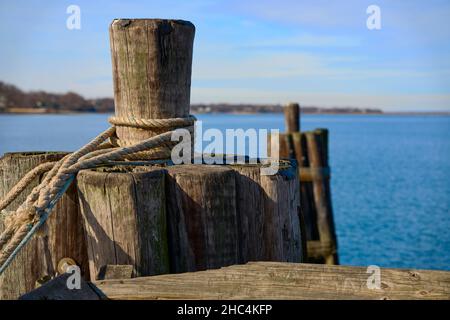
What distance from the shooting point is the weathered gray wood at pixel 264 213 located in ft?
10.1

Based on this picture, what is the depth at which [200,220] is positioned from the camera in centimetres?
294

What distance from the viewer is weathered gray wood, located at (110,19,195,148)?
10.8ft

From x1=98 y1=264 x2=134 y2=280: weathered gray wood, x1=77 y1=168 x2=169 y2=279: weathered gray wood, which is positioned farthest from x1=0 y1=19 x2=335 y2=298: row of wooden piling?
x1=98 y1=264 x2=134 y2=280: weathered gray wood

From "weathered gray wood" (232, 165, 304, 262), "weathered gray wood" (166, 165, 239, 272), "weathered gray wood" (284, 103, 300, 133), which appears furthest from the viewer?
"weathered gray wood" (284, 103, 300, 133)

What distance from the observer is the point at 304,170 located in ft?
37.3

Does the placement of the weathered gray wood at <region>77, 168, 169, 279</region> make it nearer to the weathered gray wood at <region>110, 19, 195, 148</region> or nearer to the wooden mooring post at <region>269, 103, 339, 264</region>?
the weathered gray wood at <region>110, 19, 195, 148</region>

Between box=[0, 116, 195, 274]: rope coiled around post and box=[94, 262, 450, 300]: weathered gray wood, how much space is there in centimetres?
79

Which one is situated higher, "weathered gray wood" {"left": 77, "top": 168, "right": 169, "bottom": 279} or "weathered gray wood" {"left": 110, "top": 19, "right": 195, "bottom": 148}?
"weathered gray wood" {"left": 110, "top": 19, "right": 195, "bottom": 148}

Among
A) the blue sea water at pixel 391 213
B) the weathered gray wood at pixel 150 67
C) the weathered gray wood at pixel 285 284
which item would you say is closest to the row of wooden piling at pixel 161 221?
the weathered gray wood at pixel 150 67

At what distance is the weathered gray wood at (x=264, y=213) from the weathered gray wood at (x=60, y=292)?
3.51 ft

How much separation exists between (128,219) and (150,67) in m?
1.00

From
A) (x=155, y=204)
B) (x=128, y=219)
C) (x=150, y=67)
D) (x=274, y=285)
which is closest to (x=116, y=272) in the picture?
(x=128, y=219)

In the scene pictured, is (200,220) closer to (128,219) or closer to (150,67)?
(128,219)
